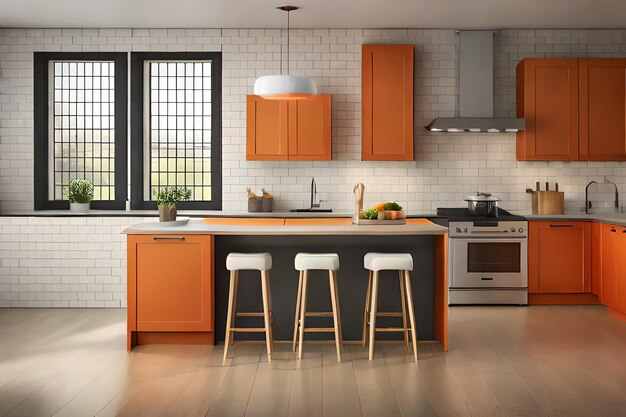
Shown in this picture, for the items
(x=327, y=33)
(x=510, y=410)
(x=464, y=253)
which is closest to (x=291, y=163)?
(x=327, y=33)

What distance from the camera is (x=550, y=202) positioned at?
7.86 metres

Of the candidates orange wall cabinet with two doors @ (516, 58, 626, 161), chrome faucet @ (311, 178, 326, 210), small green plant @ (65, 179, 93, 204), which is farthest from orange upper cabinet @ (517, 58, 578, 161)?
small green plant @ (65, 179, 93, 204)

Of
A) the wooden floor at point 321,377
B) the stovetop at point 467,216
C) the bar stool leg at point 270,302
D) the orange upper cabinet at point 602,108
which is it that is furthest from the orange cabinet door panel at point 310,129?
the orange upper cabinet at point 602,108

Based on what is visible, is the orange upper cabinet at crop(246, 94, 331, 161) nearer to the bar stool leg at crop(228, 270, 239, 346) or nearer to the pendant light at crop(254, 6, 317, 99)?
the pendant light at crop(254, 6, 317, 99)

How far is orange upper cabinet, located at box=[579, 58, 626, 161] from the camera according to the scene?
772cm

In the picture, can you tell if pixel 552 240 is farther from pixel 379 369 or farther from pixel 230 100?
pixel 230 100

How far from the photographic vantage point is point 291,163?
8.07 m

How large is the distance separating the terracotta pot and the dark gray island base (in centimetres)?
45

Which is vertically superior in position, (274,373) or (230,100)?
(230,100)

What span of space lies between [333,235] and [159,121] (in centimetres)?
339

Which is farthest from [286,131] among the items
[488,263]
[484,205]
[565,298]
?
[565,298]

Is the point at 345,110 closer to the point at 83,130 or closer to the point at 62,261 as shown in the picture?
the point at 83,130

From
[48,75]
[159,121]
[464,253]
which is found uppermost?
[48,75]

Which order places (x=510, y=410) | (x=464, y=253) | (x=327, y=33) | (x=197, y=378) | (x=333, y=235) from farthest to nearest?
(x=327, y=33) < (x=464, y=253) < (x=333, y=235) < (x=197, y=378) < (x=510, y=410)
